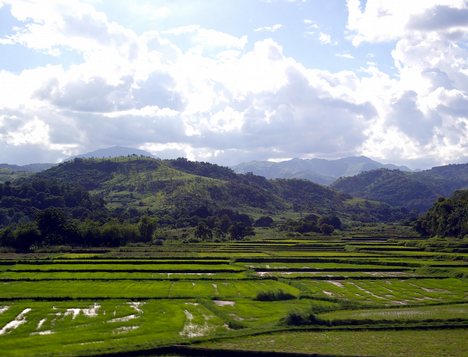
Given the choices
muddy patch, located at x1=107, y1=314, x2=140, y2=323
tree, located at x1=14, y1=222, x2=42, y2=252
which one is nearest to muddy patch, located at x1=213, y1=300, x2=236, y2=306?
muddy patch, located at x1=107, y1=314, x2=140, y2=323

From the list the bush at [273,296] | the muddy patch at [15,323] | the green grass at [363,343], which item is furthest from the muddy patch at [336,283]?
the muddy patch at [15,323]

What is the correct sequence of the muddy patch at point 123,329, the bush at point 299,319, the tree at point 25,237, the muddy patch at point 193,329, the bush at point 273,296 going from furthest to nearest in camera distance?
1. the tree at point 25,237
2. the bush at point 273,296
3. the bush at point 299,319
4. the muddy patch at point 193,329
5. the muddy patch at point 123,329

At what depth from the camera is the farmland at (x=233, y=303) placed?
39.3 metres

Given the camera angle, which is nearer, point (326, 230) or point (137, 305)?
point (137, 305)

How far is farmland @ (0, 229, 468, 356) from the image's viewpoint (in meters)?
39.3

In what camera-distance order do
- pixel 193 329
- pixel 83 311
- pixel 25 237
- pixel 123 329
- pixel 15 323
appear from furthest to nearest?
pixel 25 237 → pixel 83 311 → pixel 15 323 → pixel 193 329 → pixel 123 329

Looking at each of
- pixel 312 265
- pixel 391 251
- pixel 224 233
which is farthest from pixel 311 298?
pixel 224 233

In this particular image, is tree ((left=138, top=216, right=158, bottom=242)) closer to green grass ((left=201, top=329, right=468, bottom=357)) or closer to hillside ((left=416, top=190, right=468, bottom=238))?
hillside ((left=416, top=190, right=468, bottom=238))

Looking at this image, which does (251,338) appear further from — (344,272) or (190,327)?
(344,272)

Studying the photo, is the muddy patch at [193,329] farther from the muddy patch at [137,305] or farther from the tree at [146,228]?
the tree at [146,228]

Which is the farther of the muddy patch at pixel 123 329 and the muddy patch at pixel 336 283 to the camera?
the muddy patch at pixel 336 283

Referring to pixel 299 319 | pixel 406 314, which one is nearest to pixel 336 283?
pixel 406 314

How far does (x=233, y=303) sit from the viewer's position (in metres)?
54.8

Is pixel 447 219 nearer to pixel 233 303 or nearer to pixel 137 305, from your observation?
pixel 233 303
